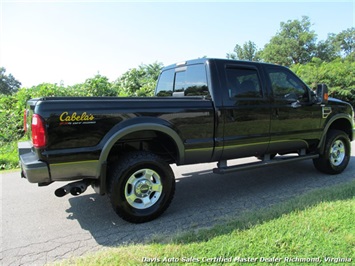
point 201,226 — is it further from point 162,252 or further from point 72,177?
point 72,177

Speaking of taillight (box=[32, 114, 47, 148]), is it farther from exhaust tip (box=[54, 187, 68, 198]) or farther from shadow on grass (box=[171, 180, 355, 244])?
shadow on grass (box=[171, 180, 355, 244])

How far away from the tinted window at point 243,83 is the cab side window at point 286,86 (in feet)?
1.12

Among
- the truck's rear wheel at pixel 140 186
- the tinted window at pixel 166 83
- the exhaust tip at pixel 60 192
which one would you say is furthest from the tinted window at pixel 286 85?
the exhaust tip at pixel 60 192

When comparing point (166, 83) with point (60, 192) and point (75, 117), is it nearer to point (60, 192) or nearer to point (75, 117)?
point (75, 117)

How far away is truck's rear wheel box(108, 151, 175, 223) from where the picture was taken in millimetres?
3477

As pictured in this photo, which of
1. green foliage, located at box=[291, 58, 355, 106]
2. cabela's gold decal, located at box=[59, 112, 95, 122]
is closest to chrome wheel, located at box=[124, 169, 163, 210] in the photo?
cabela's gold decal, located at box=[59, 112, 95, 122]

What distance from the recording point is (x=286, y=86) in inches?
195

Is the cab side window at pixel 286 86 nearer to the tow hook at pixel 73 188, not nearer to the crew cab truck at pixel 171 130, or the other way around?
the crew cab truck at pixel 171 130

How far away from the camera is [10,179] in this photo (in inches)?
227

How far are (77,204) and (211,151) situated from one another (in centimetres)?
217

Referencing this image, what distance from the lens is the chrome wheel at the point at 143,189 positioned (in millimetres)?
3592

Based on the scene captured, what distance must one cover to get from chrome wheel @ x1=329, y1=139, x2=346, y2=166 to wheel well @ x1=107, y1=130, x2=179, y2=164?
3.41 m

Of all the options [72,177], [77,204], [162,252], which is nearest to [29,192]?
[77,204]

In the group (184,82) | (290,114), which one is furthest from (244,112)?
(184,82)
